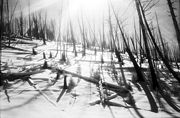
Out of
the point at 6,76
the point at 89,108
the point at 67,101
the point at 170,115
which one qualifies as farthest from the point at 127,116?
the point at 6,76

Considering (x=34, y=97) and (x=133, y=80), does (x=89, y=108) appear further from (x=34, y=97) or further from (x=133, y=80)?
(x=133, y=80)

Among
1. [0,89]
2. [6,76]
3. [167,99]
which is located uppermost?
[6,76]

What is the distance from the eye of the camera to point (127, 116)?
3.65 m

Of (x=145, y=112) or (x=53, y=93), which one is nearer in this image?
(x=145, y=112)

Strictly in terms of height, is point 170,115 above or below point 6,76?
below

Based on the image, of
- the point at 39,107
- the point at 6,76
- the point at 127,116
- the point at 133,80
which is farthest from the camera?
the point at 133,80

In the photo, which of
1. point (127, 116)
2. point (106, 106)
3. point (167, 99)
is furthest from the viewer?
point (167, 99)

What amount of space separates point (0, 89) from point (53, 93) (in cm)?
166

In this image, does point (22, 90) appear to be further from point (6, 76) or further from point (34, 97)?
point (6, 76)

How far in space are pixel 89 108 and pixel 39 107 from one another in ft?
4.74

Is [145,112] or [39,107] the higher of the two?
[39,107]

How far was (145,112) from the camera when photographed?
4059 mm

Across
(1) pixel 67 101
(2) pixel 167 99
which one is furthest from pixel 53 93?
(2) pixel 167 99

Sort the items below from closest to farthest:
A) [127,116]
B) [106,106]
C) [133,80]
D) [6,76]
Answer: [127,116], [106,106], [6,76], [133,80]
